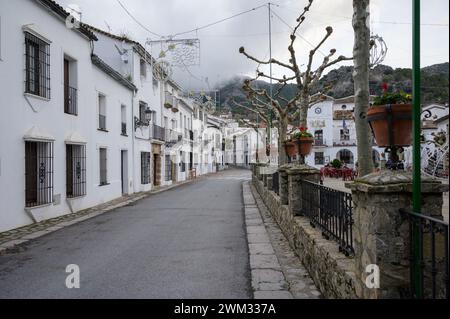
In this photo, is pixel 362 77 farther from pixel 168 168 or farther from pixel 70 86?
pixel 168 168

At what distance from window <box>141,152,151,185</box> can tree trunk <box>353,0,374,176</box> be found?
620 inches

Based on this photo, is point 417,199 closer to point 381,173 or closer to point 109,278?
point 381,173

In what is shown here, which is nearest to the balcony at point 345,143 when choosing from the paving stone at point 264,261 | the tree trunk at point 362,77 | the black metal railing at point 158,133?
the black metal railing at point 158,133

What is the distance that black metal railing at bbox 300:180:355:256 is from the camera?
409cm

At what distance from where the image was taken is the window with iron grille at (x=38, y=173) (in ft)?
31.8

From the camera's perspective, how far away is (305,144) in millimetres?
8578

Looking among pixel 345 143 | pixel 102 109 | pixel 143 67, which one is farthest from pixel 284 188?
pixel 345 143

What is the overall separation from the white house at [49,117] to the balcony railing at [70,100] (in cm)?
3

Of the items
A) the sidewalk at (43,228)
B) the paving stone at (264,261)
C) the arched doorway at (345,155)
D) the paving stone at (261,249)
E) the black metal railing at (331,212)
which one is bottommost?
the sidewalk at (43,228)

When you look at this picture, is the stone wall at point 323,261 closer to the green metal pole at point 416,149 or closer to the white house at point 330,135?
the green metal pole at point 416,149

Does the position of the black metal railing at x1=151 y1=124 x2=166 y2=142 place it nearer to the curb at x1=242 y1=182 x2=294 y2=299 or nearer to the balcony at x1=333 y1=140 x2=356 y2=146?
the curb at x1=242 y1=182 x2=294 y2=299

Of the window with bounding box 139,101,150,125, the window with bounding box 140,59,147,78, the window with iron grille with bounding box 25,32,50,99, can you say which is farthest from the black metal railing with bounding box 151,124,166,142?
the window with iron grille with bounding box 25,32,50,99

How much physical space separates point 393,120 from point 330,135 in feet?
143
